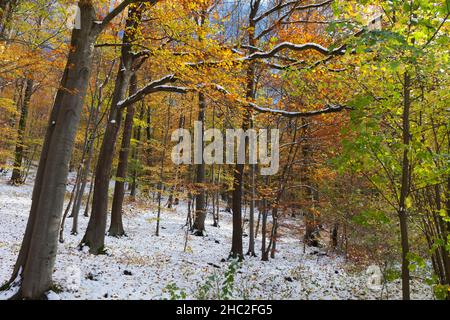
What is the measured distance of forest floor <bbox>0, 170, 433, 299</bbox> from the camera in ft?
20.2

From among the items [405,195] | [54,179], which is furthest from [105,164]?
[405,195]

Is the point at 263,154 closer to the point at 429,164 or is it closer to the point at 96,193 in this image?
the point at 96,193

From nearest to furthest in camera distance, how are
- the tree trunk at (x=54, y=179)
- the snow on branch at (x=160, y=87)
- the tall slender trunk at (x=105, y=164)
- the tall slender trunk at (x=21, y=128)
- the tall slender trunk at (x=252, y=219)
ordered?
the tree trunk at (x=54, y=179) → the snow on branch at (x=160, y=87) → the tall slender trunk at (x=105, y=164) → the tall slender trunk at (x=252, y=219) → the tall slender trunk at (x=21, y=128)

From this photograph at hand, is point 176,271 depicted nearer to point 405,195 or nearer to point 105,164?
point 105,164

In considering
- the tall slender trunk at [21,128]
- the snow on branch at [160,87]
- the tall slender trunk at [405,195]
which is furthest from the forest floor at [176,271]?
the tall slender trunk at [21,128]

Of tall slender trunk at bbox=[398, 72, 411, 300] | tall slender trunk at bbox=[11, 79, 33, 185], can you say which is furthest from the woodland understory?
tall slender trunk at bbox=[11, 79, 33, 185]

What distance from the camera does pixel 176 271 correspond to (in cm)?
845

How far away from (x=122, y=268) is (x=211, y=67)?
5.54 meters

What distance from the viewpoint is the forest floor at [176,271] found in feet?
20.2

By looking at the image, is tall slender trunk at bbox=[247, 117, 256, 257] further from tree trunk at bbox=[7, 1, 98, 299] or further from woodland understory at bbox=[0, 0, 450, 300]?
tree trunk at bbox=[7, 1, 98, 299]

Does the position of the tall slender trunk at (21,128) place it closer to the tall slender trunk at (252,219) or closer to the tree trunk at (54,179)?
the tall slender trunk at (252,219)

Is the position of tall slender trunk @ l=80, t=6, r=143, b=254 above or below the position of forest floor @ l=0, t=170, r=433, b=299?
above

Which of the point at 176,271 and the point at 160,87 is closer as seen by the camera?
the point at 160,87

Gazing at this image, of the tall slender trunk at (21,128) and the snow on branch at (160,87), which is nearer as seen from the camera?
the snow on branch at (160,87)
